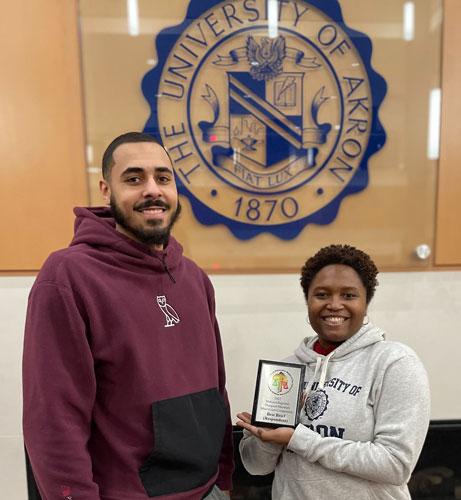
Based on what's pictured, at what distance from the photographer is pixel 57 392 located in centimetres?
102

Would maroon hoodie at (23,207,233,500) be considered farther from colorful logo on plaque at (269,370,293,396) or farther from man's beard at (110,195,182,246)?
colorful logo on plaque at (269,370,293,396)

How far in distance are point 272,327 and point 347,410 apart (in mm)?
848

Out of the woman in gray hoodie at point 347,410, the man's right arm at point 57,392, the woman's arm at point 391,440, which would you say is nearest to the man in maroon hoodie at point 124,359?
the man's right arm at point 57,392

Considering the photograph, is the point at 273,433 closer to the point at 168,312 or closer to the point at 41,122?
the point at 168,312

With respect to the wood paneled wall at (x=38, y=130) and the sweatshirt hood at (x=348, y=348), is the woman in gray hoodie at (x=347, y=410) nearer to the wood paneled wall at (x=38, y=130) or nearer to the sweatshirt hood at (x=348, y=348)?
the sweatshirt hood at (x=348, y=348)

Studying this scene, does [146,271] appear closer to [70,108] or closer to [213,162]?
[213,162]

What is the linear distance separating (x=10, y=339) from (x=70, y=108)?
114cm

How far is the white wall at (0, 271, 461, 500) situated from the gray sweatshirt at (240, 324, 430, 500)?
0.70 metres

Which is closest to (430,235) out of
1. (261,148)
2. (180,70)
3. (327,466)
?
(261,148)

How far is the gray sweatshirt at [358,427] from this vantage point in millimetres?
1117

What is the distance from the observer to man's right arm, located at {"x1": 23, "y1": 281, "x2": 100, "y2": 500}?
39.8 inches

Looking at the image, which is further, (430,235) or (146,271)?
(430,235)

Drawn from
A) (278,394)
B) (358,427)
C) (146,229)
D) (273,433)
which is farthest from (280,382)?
(146,229)

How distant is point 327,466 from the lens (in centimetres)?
116
